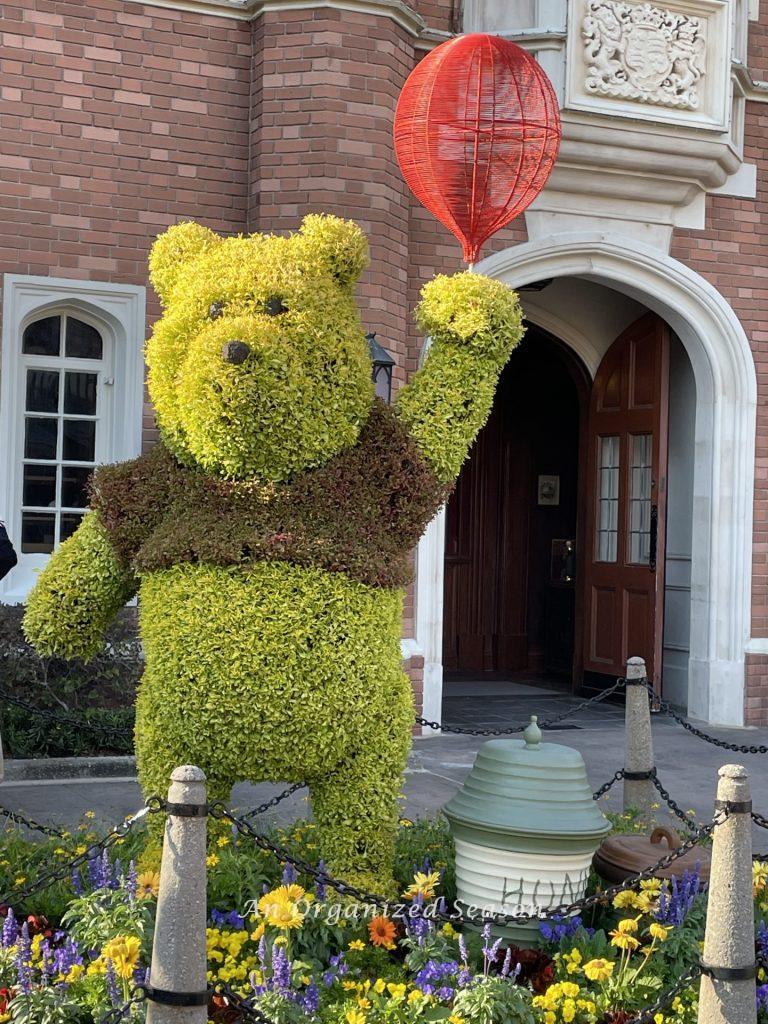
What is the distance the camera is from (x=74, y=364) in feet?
27.8

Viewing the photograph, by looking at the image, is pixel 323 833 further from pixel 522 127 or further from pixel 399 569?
pixel 522 127

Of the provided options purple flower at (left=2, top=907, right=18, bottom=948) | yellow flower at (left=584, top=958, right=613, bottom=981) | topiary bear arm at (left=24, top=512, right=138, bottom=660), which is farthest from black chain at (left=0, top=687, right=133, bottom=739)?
yellow flower at (left=584, top=958, right=613, bottom=981)

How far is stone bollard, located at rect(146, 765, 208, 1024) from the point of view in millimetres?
2875

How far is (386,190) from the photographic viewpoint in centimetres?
849

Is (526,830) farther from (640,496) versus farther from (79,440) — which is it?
(640,496)

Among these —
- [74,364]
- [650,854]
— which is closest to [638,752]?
[650,854]

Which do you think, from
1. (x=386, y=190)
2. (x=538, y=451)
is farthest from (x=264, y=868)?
(x=538, y=451)

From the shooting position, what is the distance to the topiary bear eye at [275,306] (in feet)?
12.6

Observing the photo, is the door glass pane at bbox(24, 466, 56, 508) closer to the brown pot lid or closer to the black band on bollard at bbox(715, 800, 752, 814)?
the brown pot lid

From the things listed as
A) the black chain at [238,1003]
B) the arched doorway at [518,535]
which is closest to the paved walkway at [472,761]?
the arched doorway at [518,535]

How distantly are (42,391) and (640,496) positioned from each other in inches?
196

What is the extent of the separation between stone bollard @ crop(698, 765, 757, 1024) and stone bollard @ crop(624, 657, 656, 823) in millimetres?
2432

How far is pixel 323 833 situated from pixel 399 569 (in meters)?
0.86

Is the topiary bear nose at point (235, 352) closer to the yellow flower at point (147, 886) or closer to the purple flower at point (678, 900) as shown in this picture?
the yellow flower at point (147, 886)
